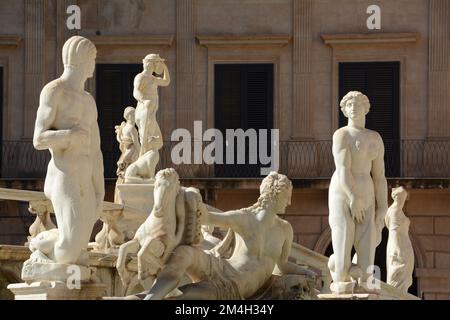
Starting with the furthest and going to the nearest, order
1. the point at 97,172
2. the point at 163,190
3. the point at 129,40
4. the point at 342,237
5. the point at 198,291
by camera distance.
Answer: the point at 129,40
the point at 342,237
the point at 97,172
the point at 198,291
the point at 163,190

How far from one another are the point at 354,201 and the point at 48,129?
166 inches

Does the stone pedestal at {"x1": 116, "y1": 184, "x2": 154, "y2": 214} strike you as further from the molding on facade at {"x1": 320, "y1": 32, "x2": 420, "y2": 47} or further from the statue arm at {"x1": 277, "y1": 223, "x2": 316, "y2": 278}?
the molding on facade at {"x1": 320, "y1": 32, "x2": 420, "y2": 47}

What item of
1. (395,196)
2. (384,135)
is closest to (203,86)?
(384,135)

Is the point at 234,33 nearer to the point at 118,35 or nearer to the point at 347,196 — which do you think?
the point at 118,35

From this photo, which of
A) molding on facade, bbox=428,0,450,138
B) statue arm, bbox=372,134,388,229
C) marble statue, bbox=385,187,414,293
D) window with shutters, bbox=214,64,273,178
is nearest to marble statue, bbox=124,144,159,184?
marble statue, bbox=385,187,414,293

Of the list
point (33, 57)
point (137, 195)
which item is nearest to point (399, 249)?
point (137, 195)

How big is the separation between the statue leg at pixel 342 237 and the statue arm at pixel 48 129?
4.17 metres

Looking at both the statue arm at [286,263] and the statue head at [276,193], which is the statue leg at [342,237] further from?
the statue head at [276,193]

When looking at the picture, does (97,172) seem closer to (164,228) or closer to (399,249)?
(164,228)

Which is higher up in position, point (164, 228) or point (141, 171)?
point (141, 171)

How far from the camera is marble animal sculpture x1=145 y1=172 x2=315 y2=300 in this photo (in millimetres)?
14656

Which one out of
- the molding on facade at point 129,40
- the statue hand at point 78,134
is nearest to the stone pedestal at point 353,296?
the statue hand at point 78,134

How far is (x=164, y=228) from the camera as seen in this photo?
14.3 m
